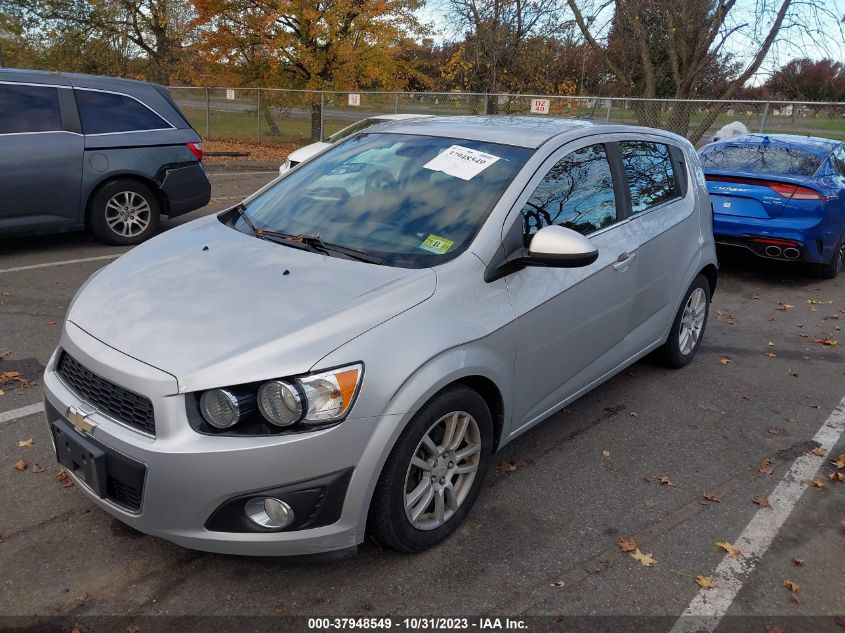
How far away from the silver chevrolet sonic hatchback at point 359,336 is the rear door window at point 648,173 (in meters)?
0.06

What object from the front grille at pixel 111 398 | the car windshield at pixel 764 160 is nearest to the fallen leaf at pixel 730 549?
the front grille at pixel 111 398

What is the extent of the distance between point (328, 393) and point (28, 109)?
6.29 m

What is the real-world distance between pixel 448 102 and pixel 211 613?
18.4 m

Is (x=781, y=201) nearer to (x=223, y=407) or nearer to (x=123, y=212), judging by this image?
(x=223, y=407)

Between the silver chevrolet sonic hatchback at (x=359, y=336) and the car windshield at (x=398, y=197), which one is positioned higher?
the car windshield at (x=398, y=197)

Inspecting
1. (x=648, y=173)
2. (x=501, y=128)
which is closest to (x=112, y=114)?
(x=501, y=128)

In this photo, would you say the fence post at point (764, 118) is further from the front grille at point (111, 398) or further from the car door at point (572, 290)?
the front grille at point (111, 398)

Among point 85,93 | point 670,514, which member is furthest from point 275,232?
point 85,93

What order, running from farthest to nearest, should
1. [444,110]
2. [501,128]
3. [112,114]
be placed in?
[444,110] < [112,114] < [501,128]

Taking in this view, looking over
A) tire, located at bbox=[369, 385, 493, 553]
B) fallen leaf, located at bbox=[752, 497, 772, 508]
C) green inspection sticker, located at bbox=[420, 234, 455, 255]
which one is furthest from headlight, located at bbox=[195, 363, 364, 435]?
fallen leaf, located at bbox=[752, 497, 772, 508]

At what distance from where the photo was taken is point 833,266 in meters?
8.07

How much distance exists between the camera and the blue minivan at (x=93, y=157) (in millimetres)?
6887

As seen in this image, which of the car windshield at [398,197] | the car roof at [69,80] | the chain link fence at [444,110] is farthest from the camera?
the chain link fence at [444,110]

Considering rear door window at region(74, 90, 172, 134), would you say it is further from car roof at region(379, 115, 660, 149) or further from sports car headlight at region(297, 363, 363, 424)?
sports car headlight at region(297, 363, 363, 424)
